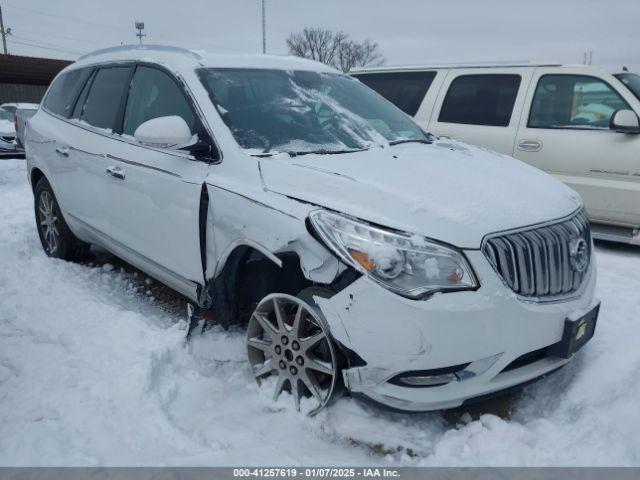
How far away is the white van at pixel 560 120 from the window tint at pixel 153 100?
3334 millimetres

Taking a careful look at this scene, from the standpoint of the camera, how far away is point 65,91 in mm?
4805

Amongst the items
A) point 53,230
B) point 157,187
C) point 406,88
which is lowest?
point 53,230

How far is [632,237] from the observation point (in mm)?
5051

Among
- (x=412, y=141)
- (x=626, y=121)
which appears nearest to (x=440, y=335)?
(x=412, y=141)

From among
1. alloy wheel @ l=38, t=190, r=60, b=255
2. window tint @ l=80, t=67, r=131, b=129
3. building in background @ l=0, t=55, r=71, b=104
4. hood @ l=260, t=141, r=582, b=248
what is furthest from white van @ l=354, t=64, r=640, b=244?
building in background @ l=0, t=55, r=71, b=104

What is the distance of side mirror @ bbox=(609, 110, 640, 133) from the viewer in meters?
4.89

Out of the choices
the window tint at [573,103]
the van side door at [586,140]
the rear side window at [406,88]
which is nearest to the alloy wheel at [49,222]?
the rear side window at [406,88]

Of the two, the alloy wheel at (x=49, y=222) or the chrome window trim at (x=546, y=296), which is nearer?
the chrome window trim at (x=546, y=296)

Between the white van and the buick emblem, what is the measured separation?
111 inches

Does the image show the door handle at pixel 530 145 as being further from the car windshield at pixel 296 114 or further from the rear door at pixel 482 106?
the car windshield at pixel 296 114

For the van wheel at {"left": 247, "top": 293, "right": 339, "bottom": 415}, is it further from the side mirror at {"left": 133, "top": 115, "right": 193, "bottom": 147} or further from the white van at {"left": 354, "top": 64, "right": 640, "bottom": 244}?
the white van at {"left": 354, "top": 64, "right": 640, "bottom": 244}

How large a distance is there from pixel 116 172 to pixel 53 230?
1595 mm

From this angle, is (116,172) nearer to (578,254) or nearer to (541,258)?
(541,258)

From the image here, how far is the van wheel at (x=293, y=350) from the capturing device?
2506mm
